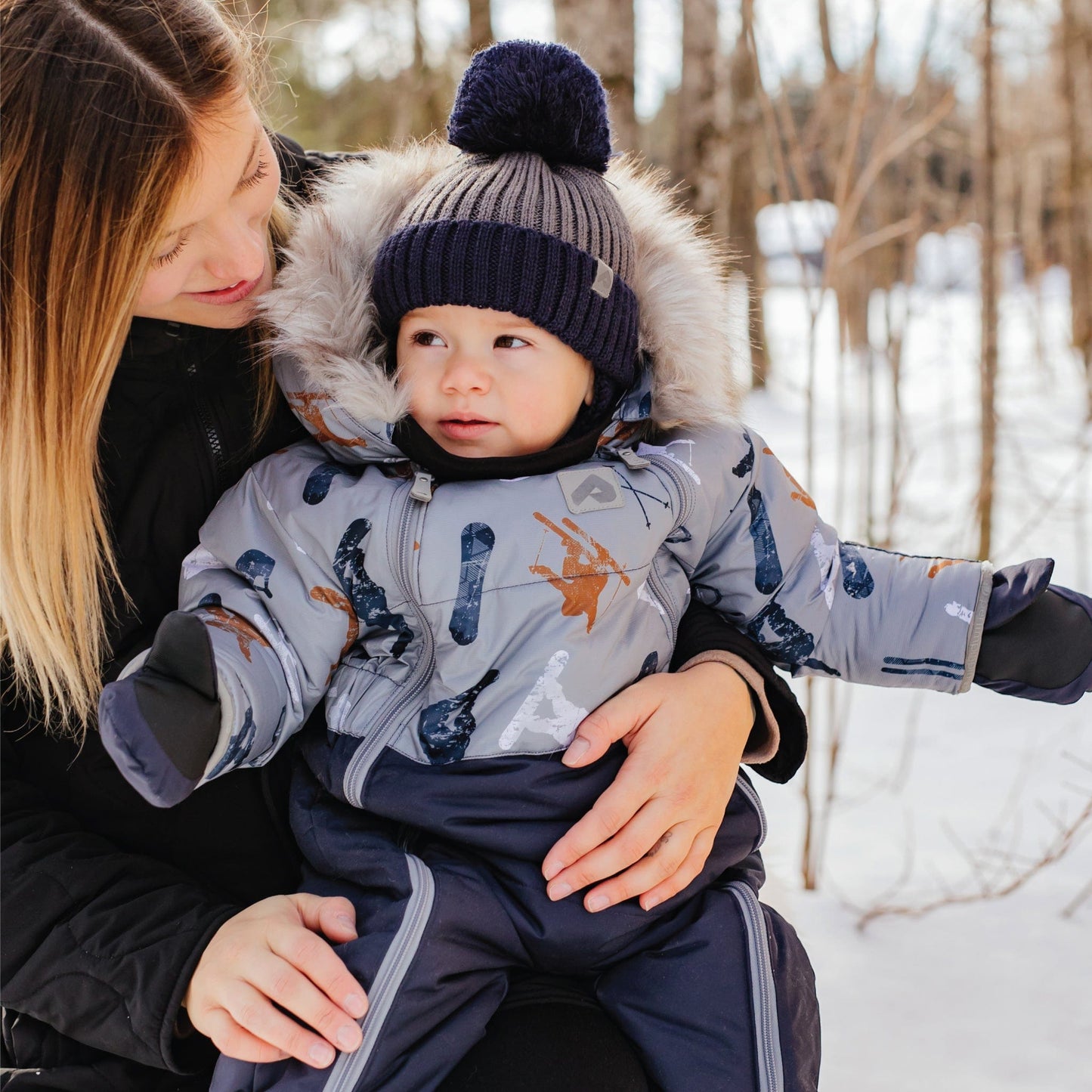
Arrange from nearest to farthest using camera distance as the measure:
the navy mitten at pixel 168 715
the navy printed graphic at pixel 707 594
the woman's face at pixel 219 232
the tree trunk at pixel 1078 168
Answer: the navy mitten at pixel 168 715 → the woman's face at pixel 219 232 → the navy printed graphic at pixel 707 594 → the tree trunk at pixel 1078 168

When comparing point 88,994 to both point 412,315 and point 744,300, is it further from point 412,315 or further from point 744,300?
point 744,300

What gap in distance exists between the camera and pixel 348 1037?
1093mm

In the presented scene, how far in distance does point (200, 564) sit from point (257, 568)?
9 centimetres

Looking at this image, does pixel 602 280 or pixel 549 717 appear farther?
pixel 602 280

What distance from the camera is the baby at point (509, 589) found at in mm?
1207

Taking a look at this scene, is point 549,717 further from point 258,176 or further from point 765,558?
point 258,176

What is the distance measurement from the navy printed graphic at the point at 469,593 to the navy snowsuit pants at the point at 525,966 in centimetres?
25

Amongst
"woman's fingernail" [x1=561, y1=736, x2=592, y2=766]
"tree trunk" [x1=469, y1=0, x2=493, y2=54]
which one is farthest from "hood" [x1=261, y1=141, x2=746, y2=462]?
"tree trunk" [x1=469, y1=0, x2=493, y2=54]

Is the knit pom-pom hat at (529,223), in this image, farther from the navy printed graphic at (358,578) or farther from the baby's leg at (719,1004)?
the baby's leg at (719,1004)

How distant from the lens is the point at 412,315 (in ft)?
4.71

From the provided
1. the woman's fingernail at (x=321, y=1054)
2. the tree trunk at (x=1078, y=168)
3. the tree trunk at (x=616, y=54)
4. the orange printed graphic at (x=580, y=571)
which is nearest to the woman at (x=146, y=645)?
the woman's fingernail at (x=321, y=1054)

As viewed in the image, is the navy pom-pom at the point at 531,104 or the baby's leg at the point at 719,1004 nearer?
the baby's leg at the point at 719,1004

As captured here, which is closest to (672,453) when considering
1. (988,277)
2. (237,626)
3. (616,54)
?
(237,626)

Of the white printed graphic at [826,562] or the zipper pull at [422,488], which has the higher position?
the zipper pull at [422,488]
